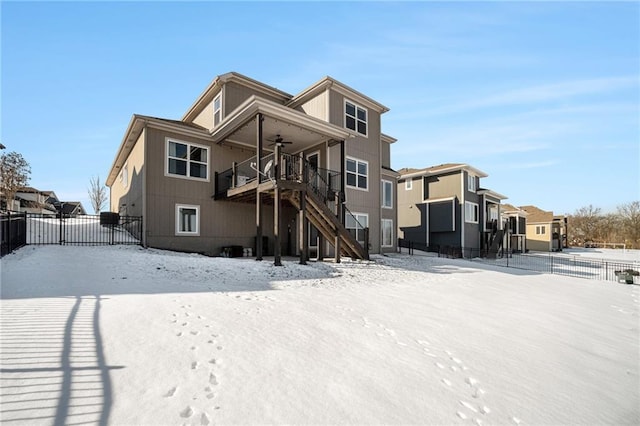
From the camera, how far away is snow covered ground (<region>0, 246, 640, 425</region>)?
3039 millimetres

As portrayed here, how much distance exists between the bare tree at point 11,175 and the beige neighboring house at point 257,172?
17.3 m

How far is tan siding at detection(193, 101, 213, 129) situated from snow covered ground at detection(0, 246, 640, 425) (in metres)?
10.5

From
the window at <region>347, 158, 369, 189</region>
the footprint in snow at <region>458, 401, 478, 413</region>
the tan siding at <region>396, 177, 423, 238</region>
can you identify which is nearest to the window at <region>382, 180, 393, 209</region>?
the window at <region>347, 158, 369, 189</region>

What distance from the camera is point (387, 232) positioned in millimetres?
20750

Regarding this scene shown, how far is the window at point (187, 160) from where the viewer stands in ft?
46.8

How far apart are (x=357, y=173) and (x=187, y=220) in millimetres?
9272

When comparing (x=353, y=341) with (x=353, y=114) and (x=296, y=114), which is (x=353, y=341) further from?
(x=353, y=114)

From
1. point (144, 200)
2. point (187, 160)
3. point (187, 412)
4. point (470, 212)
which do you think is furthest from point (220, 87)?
point (470, 212)

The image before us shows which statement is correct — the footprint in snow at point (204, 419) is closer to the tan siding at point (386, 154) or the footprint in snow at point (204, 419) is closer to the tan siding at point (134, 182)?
the tan siding at point (134, 182)

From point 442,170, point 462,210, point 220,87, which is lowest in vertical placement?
point 462,210

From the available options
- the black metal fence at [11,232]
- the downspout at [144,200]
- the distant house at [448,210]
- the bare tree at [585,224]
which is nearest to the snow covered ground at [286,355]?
the black metal fence at [11,232]

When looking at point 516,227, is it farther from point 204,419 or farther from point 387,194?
point 204,419

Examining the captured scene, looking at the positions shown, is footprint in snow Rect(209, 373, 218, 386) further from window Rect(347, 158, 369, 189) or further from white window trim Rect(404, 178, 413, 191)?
white window trim Rect(404, 178, 413, 191)

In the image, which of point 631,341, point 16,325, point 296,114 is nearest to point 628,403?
point 631,341
